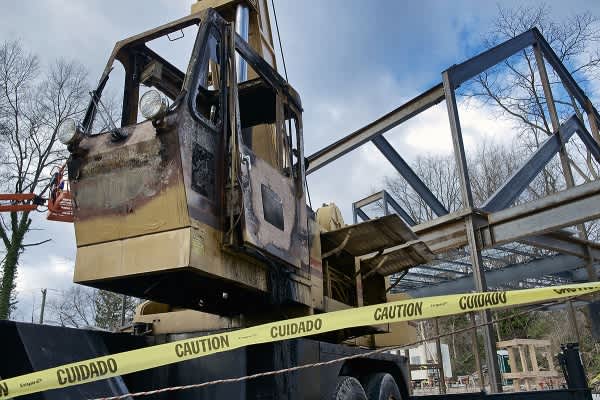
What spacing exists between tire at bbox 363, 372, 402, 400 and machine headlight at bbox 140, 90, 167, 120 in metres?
3.82

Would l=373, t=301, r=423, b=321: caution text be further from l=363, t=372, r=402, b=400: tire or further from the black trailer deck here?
l=363, t=372, r=402, b=400: tire

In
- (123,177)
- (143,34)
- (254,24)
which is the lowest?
(123,177)

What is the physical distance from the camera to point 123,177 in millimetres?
3918

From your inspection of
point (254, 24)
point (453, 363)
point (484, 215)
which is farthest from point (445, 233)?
point (453, 363)

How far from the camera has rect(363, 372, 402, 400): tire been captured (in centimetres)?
569

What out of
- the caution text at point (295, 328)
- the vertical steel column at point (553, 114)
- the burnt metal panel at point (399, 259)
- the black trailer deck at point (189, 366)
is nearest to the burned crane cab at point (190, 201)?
the black trailer deck at point (189, 366)

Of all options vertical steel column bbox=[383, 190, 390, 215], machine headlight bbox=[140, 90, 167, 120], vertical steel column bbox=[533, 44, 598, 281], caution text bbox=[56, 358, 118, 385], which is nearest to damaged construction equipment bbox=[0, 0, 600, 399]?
machine headlight bbox=[140, 90, 167, 120]

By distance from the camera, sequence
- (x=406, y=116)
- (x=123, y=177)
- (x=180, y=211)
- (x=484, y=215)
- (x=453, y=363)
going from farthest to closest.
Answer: (x=453, y=363) → (x=406, y=116) → (x=484, y=215) → (x=123, y=177) → (x=180, y=211)

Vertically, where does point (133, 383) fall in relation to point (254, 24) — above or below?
below

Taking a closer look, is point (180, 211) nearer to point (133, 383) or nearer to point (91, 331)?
point (91, 331)

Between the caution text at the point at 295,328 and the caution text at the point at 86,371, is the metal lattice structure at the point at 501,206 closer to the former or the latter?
the caution text at the point at 295,328

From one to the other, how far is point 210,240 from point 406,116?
798cm

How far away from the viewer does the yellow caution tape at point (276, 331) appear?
3146 mm

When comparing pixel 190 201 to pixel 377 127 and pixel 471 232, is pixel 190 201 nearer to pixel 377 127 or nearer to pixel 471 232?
pixel 471 232
